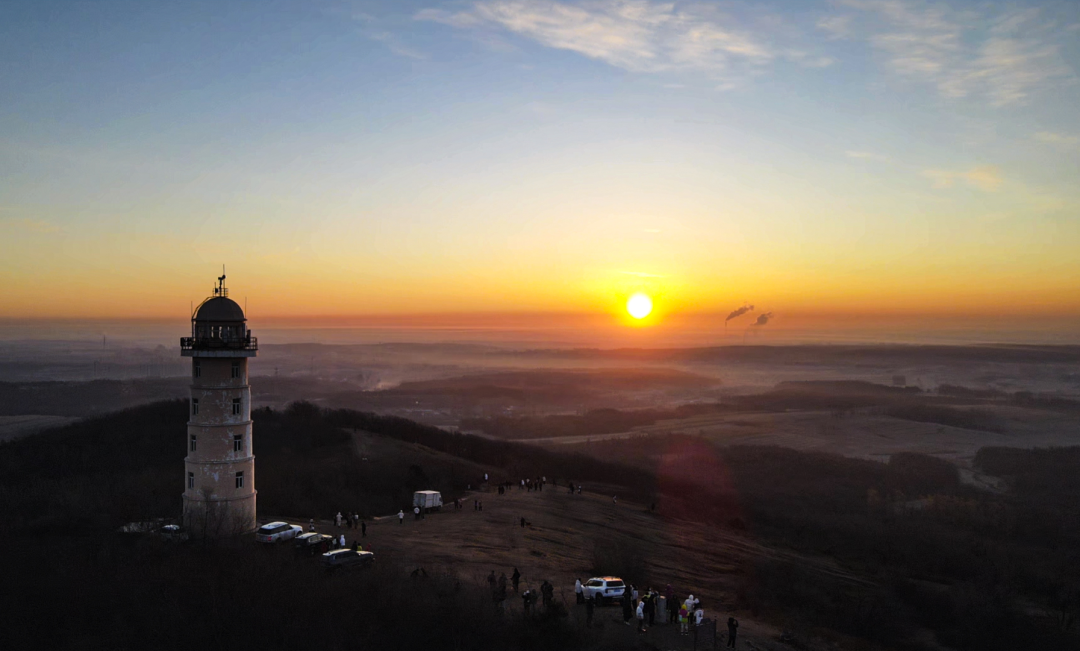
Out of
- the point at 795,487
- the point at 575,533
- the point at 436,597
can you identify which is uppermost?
the point at 436,597

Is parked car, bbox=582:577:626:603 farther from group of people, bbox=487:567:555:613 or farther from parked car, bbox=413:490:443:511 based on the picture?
parked car, bbox=413:490:443:511

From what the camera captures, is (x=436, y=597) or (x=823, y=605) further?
(x=823, y=605)

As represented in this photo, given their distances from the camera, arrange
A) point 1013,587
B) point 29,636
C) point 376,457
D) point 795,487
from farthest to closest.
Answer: point 795,487 → point 376,457 → point 1013,587 → point 29,636

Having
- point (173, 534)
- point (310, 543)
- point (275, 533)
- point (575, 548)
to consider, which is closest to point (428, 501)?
point (575, 548)

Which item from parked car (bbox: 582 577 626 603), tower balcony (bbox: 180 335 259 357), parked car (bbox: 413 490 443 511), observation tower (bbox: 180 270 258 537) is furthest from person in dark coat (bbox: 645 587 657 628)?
parked car (bbox: 413 490 443 511)

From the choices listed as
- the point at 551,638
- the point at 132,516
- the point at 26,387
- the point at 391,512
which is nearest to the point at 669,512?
the point at 391,512

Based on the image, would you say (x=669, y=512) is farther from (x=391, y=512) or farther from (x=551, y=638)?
(x=551, y=638)
